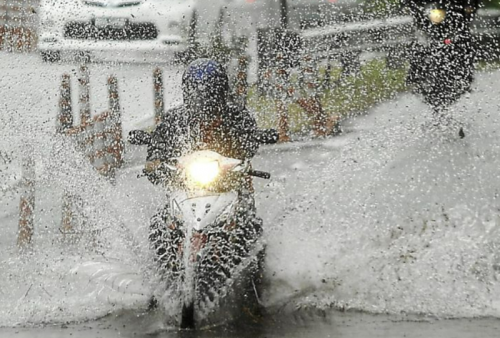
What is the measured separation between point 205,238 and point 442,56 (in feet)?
19.4

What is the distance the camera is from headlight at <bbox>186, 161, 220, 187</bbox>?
192 inches

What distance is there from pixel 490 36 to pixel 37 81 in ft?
20.2

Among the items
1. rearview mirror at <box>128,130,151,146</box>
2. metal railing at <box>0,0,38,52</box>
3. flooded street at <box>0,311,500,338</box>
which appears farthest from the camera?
metal railing at <box>0,0,38,52</box>

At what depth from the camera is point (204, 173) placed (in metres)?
4.87

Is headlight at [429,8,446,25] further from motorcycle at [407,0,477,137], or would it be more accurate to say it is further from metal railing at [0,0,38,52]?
metal railing at [0,0,38,52]

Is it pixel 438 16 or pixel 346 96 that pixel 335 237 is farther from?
pixel 346 96

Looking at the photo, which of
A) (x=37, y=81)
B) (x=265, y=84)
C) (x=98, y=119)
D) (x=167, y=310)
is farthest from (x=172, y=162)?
(x=37, y=81)

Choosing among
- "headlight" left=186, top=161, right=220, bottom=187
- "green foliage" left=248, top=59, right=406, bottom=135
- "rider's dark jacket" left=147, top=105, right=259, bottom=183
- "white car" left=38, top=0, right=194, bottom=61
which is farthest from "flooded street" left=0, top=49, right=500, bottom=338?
"white car" left=38, top=0, right=194, bottom=61

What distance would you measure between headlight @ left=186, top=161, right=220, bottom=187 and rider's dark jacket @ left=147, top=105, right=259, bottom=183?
16.5 inches

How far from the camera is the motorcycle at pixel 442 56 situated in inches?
370

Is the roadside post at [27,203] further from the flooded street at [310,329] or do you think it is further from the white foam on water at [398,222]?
the flooded street at [310,329]

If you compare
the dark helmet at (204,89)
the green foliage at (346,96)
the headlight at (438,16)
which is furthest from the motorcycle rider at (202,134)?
the headlight at (438,16)

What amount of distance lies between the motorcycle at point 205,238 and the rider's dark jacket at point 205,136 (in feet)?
0.67

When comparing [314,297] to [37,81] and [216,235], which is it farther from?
[37,81]
